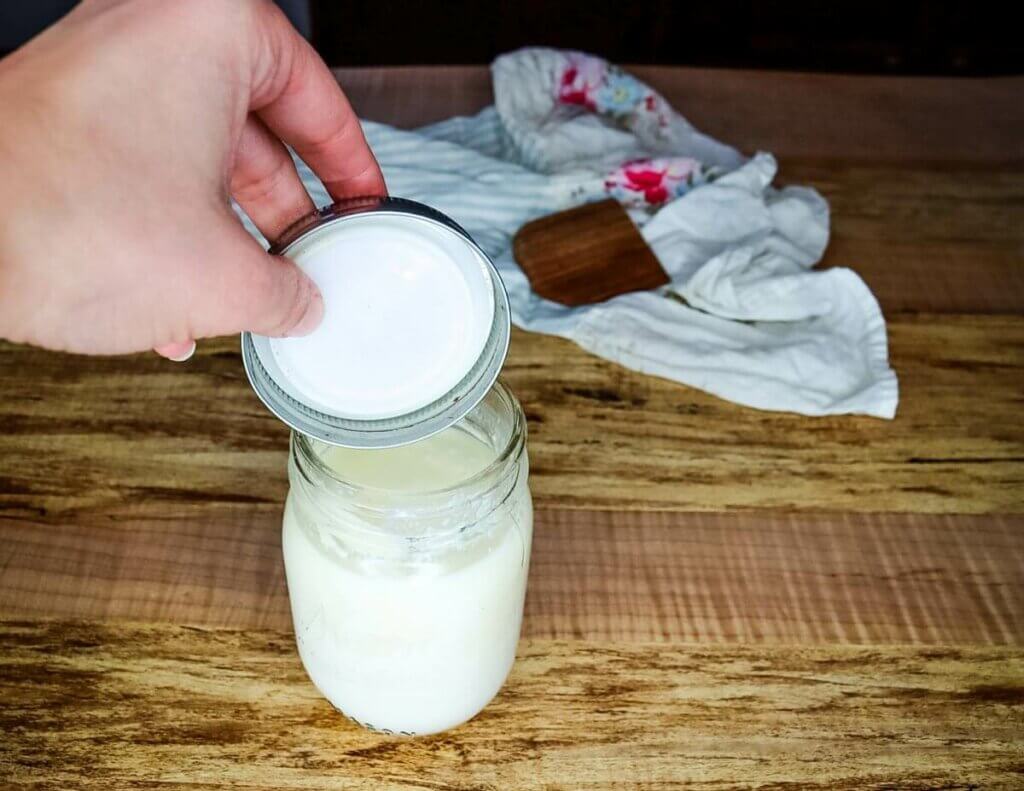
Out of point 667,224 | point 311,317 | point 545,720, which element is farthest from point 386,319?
point 667,224

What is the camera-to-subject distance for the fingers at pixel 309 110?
1.96 ft

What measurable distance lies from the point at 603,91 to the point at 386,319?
93cm

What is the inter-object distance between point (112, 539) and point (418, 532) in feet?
1.13

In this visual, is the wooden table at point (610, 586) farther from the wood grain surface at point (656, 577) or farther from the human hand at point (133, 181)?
the human hand at point (133, 181)

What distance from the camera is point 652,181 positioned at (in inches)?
52.2

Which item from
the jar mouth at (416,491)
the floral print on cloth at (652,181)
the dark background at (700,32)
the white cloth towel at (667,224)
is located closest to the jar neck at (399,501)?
the jar mouth at (416,491)

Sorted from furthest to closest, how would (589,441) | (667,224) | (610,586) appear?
(667,224), (589,441), (610,586)

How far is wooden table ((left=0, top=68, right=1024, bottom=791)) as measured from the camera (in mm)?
747

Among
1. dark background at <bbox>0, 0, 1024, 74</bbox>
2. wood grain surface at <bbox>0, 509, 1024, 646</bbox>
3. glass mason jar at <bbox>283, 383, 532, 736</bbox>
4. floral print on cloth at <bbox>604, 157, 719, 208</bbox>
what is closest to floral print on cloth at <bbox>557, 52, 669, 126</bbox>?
floral print on cloth at <bbox>604, 157, 719, 208</bbox>

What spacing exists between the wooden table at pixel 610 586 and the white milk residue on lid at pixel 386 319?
0.89 feet

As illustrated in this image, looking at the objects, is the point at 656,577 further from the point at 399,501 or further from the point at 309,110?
the point at 309,110

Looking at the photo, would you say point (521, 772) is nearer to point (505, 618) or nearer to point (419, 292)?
point (505, 618)

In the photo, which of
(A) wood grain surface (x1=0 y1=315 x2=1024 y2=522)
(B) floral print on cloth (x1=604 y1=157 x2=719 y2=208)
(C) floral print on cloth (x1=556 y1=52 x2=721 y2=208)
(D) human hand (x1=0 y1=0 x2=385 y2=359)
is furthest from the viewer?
(C) floral print on cloth (x1=556 y1=52 x2=721 y2=208)

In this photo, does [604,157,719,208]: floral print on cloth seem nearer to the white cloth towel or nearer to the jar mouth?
the white cloth towel
